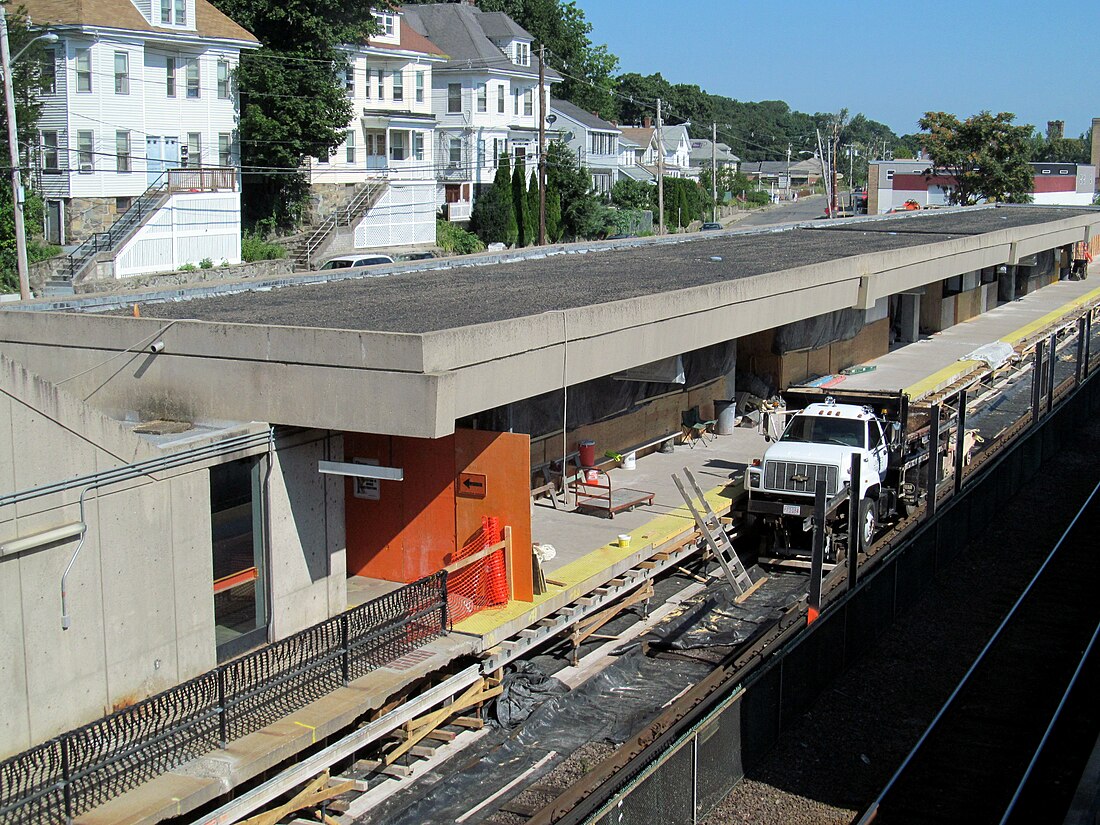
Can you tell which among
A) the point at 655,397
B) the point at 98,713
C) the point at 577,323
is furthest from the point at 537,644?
the point at 655,397

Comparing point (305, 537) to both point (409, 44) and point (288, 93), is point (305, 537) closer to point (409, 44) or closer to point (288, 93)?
point (288, 93)

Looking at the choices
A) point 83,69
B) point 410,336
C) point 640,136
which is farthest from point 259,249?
point 640,136

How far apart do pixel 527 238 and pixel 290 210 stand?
1427 cm

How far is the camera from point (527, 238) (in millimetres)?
66125

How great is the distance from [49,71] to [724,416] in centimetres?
3210

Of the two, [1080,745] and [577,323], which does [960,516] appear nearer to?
[1080,745]

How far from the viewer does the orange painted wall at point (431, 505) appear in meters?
14.7

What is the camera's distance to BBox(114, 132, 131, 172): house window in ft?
153

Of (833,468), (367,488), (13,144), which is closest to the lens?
(367,488)

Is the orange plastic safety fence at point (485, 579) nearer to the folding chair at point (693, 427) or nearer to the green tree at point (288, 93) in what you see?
the folding chair at point (693, 427)

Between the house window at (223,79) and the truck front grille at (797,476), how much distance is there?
129 feet

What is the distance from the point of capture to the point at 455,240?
62312 mm

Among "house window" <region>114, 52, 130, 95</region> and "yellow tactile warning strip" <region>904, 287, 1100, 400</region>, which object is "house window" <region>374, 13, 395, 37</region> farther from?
"yellow tactile warning strip" <region>904, 287, 1100, 400</region>

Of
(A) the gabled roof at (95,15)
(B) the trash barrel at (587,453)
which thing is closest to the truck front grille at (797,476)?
(B) the trash barrel at (587,453)
